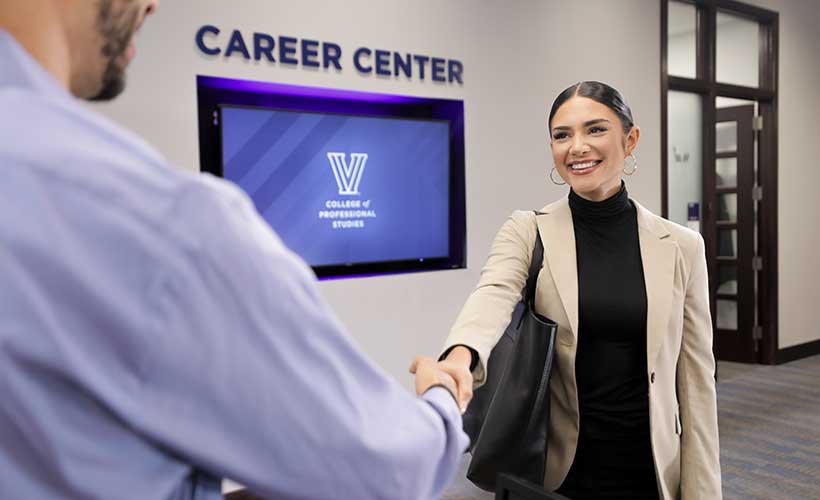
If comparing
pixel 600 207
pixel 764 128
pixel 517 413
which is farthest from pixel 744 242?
pixel 517 413

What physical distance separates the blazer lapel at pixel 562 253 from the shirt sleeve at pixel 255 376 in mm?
1175

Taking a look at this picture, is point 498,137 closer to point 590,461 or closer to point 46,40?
point 590,461

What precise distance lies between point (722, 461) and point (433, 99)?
8.74 feet

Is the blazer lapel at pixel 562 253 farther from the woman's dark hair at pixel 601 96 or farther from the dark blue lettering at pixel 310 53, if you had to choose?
the dark blue lettering at pixel 310 53

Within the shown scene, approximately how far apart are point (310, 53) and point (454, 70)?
39.4 inches

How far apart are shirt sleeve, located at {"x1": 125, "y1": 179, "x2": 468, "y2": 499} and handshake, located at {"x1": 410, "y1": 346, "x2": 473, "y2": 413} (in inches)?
14.0

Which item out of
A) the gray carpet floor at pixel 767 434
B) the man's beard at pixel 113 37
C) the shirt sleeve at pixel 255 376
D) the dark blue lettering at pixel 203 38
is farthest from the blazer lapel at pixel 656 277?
the dark blue lettering at pixel 203 38

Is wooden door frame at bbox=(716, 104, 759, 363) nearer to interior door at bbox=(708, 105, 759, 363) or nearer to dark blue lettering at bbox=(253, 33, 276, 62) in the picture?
interior door at bbox=(708, 105, 759, 363)

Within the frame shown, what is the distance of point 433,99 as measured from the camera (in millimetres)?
4383

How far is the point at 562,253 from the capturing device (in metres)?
1.74

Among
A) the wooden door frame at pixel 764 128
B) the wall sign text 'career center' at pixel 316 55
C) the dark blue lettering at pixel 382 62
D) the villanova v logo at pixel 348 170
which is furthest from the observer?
the wooden door frame at pixel 764 128

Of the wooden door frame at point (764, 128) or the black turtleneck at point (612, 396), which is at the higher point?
the wooden door frame at point (764, 128)

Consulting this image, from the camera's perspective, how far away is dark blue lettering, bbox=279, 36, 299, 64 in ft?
12.2

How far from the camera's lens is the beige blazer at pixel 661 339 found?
166 centimetres
